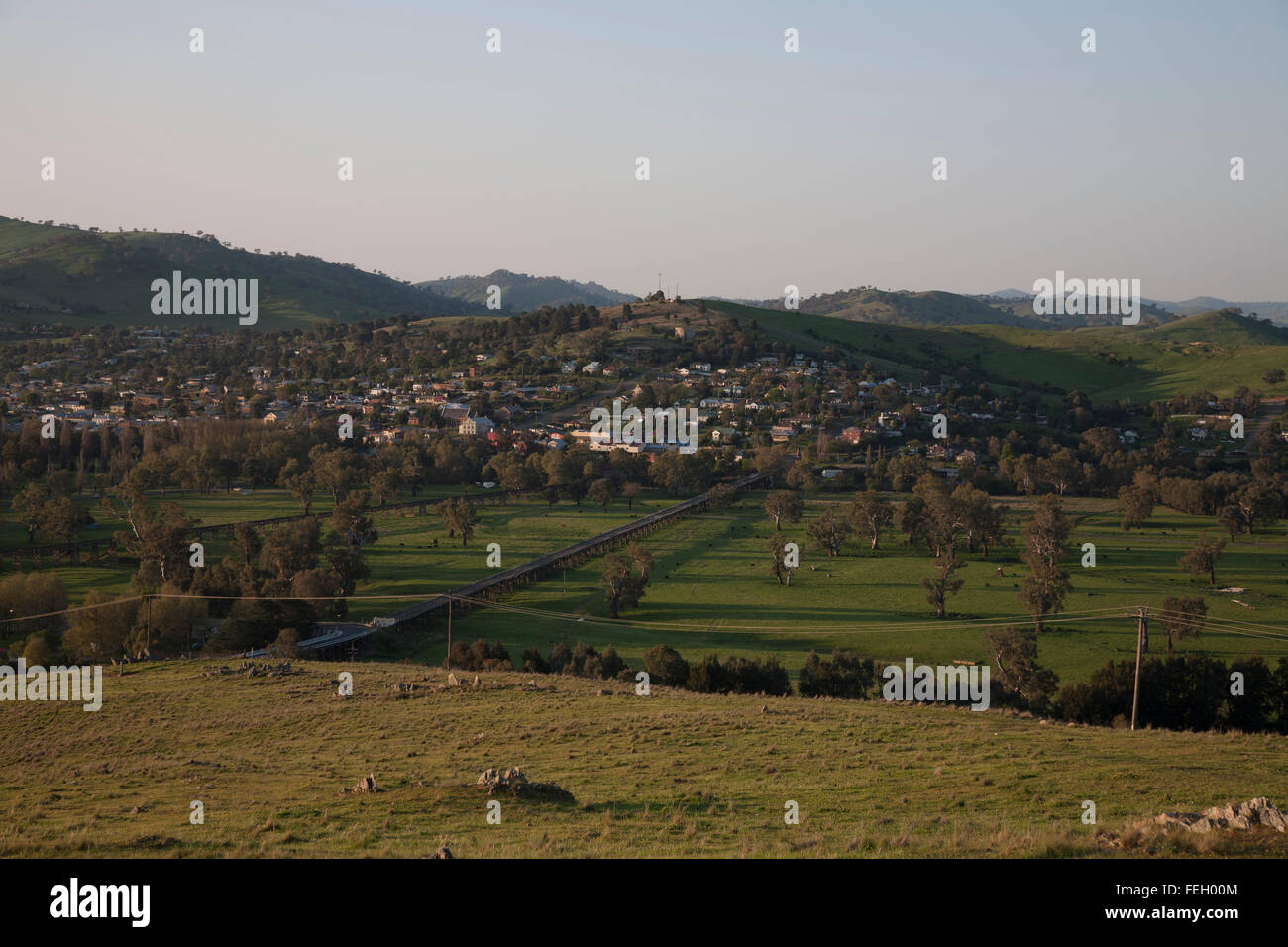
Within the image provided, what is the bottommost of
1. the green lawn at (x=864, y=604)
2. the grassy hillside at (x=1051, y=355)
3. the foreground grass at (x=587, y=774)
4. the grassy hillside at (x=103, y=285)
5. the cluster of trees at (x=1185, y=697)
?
the green lawn at (x=864, y=604)

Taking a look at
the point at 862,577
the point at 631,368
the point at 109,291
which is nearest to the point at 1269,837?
the point at 862,577

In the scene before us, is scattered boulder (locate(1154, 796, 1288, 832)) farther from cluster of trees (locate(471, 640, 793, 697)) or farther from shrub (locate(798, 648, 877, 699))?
shrub (locate(798, 648, 877, 699))

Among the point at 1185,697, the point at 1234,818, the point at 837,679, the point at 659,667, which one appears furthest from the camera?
the point at 659,667

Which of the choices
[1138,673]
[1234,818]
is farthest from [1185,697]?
[1234,818]

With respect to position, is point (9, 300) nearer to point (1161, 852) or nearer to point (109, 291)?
point (109, 291)

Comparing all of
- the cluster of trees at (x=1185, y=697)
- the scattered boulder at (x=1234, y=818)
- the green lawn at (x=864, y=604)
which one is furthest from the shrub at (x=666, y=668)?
the scattered boulder at (x=1234, y=818)

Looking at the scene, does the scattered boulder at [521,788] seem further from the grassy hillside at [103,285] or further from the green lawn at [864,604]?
the grassy hillside at [103,285]

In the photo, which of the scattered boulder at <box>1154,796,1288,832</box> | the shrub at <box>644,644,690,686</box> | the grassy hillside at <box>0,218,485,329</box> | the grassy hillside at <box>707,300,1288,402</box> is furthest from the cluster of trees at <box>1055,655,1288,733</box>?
the grassy hillside at <box>0,218,485,329</box>

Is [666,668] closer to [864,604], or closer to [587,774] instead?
[587,774]
